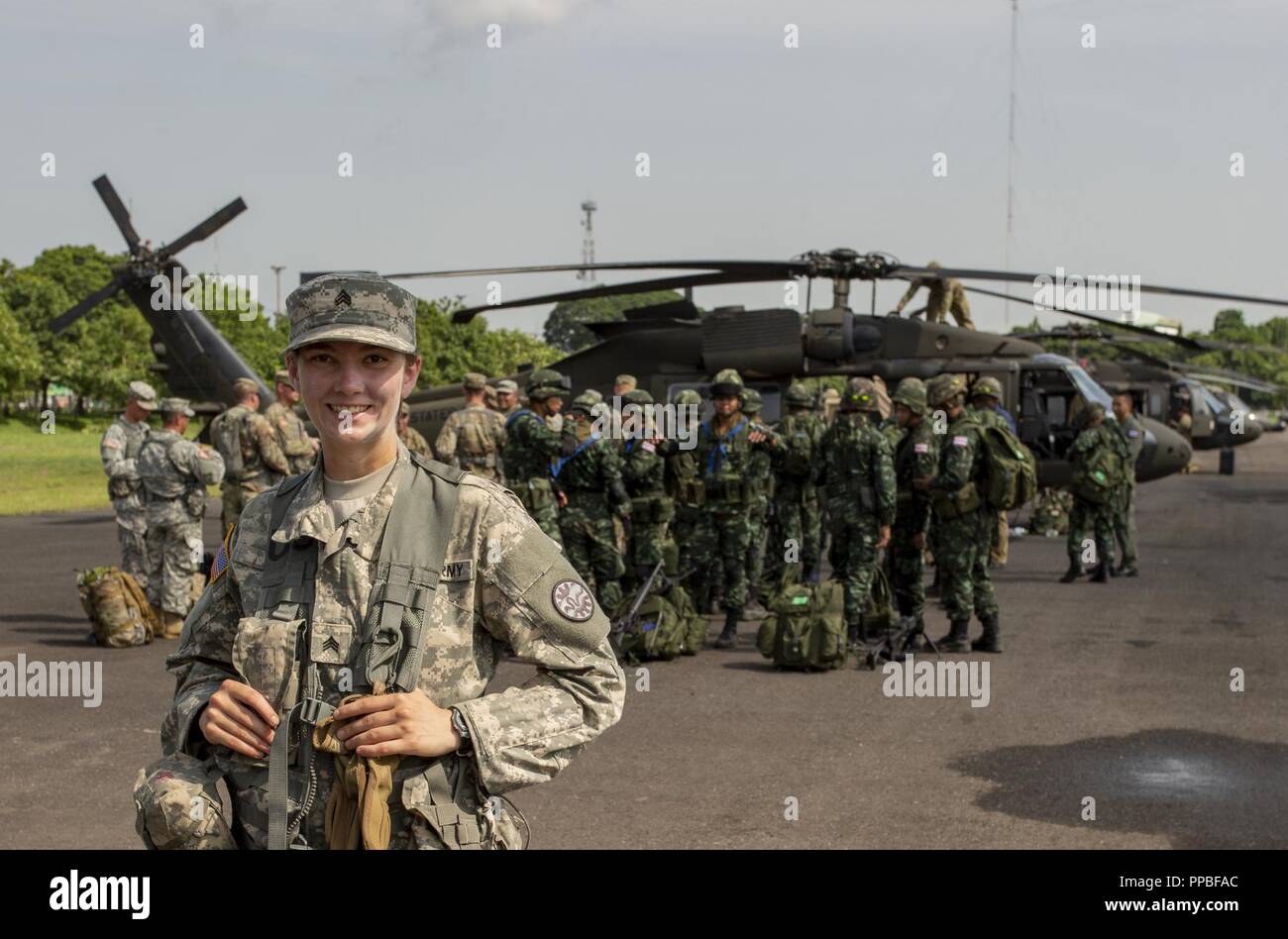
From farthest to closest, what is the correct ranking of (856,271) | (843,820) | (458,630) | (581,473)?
(856,271) < (581,473) < (843,820) < (458,630)

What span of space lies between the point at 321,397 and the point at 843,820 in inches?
162

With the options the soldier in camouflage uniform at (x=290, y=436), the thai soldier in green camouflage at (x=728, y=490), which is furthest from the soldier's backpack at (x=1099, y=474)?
the soldier in camouflage uniform at (x=290, y=436)

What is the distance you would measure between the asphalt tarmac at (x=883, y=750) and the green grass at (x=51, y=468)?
13297 millimetres

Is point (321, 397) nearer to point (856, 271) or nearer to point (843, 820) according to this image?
point (843, 820)

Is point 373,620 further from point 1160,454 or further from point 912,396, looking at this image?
point 1160,454

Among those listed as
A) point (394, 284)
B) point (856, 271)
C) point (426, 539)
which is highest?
point (856, 271)

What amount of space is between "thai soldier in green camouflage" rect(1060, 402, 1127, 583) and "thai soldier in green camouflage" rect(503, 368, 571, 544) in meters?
5.87

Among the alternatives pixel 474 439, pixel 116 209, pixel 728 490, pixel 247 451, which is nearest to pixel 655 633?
pixel 728 490

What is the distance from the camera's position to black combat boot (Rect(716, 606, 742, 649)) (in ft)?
33.5

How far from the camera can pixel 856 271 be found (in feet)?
49.5

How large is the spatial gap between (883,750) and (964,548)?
3.07 metres

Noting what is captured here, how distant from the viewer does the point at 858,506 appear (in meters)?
9.86
